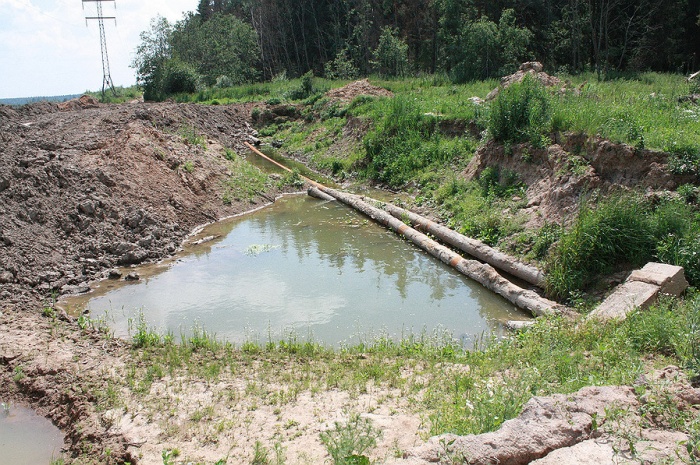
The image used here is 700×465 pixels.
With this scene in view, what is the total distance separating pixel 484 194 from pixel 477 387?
8.76 m

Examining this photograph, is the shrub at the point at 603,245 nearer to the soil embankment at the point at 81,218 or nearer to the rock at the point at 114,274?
the soil embankment at the point at 81,218

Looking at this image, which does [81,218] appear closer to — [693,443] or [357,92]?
[693,443]

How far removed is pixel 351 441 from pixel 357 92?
83.4ft

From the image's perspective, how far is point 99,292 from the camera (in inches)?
419

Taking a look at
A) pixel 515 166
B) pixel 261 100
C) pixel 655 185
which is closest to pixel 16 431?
pixel 655 185

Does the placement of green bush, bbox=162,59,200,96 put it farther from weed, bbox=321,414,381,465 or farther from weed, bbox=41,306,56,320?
weed, bbox=321,414,381,465

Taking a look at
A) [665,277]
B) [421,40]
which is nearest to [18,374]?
[665,277]

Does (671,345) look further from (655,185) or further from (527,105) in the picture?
(527,105)

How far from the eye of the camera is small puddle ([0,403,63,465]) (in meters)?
5.86

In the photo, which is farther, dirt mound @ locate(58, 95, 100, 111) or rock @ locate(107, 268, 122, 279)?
dirt mound @ locate(58, 95, 100, 111)

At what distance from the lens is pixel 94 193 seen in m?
13.1

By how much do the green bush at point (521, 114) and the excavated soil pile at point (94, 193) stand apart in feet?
25.9

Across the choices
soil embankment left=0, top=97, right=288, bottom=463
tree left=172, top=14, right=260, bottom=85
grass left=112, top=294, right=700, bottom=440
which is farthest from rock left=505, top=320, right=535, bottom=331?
tree left=172, top=14, right=260, bottom=85

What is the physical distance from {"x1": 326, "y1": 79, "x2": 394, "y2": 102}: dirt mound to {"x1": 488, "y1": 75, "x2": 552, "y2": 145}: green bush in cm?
1262
